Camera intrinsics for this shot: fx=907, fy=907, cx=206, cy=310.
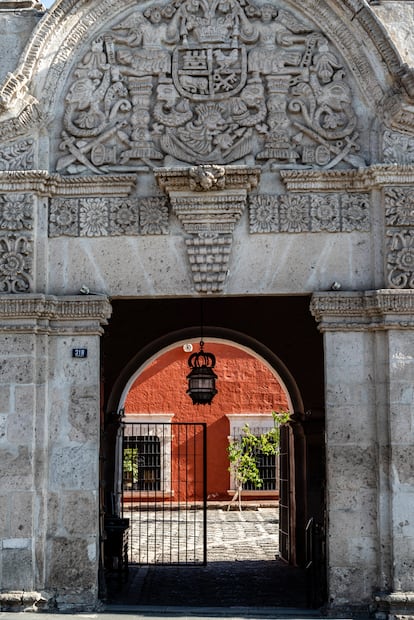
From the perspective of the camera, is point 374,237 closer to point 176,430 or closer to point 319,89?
point 319,89

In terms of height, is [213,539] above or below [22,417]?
below

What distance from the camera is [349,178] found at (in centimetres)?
715

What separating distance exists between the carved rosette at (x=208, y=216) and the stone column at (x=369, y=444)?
85 cm

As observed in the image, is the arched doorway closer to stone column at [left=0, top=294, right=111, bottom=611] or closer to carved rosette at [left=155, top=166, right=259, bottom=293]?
stone column at [left=0, top=294, right=111, bottom=611]

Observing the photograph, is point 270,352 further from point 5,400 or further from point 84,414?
point 5,400

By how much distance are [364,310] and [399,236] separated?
0.63 metres

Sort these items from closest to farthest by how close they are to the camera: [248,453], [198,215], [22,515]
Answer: [22,515], [198,215], [248,453]

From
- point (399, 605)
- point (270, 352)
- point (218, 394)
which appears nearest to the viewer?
point (399, 605)

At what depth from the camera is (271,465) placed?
21188 millimetres

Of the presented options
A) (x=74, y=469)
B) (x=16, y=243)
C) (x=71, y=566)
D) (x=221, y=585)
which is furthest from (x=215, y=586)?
(x=16, y=243)

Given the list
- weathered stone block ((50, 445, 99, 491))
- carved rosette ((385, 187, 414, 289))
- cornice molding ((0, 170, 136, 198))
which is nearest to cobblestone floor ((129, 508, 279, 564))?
weathered stone block ((50, 445, 99, 491))

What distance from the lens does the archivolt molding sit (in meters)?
7.13

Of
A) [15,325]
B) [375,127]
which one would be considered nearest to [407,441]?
[375,127]

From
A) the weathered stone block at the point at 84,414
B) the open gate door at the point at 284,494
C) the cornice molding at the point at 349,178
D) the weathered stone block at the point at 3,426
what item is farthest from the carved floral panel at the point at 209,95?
the open gate door at the point at 284,494
